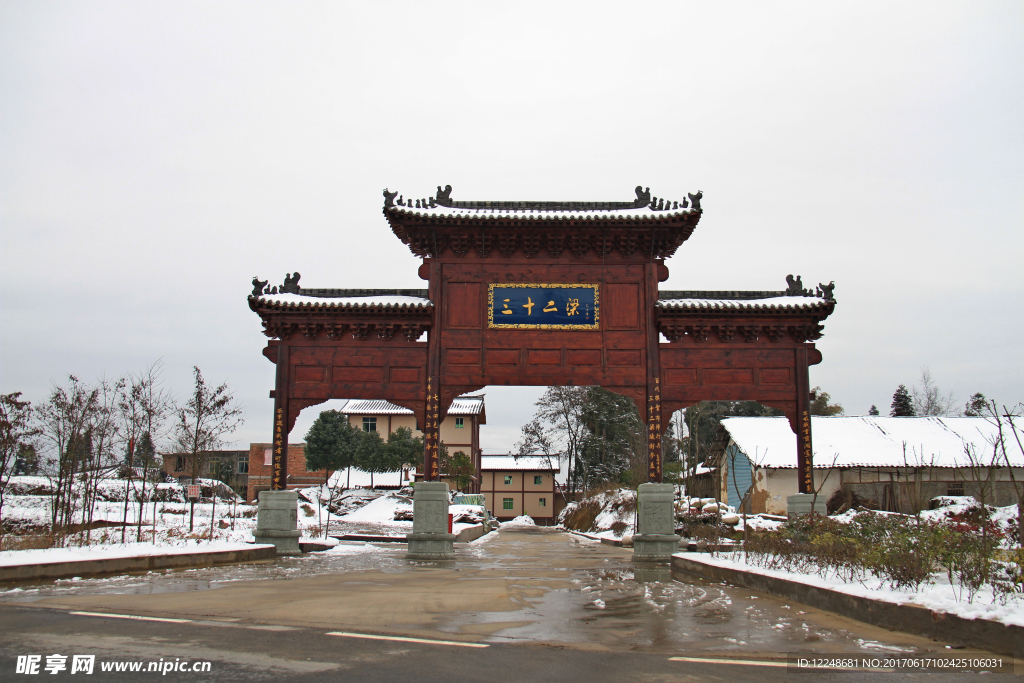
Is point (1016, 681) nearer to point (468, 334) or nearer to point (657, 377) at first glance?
point (657, 377)

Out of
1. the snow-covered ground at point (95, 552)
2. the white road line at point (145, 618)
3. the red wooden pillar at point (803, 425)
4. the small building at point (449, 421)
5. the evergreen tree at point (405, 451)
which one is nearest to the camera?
the white road line at point (145, 618)

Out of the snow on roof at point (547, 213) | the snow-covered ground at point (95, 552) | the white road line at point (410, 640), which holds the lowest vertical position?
the snow-covered ground at point (95, 552)

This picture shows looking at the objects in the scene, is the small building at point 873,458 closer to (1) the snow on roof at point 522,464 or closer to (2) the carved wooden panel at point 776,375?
(2) the carved wooden panel at point 776,375

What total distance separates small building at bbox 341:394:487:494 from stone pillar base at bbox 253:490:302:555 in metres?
34.2

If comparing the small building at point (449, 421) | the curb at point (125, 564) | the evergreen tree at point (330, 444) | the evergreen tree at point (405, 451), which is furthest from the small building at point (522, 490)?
the curb at point (125, 564)

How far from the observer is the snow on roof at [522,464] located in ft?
196

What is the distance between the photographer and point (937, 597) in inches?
262

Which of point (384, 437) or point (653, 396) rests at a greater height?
point (653, 396)

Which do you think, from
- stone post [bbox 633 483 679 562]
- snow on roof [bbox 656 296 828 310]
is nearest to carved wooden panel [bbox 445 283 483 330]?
snow on roof [bbox 656 296 828 310]

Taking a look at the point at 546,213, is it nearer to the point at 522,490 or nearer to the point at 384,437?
the point at 384,437

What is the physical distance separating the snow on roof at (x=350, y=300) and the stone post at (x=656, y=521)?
6790mm

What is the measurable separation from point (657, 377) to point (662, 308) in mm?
1645

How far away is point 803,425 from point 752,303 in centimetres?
314

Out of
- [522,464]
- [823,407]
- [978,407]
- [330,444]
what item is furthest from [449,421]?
[978,407]
